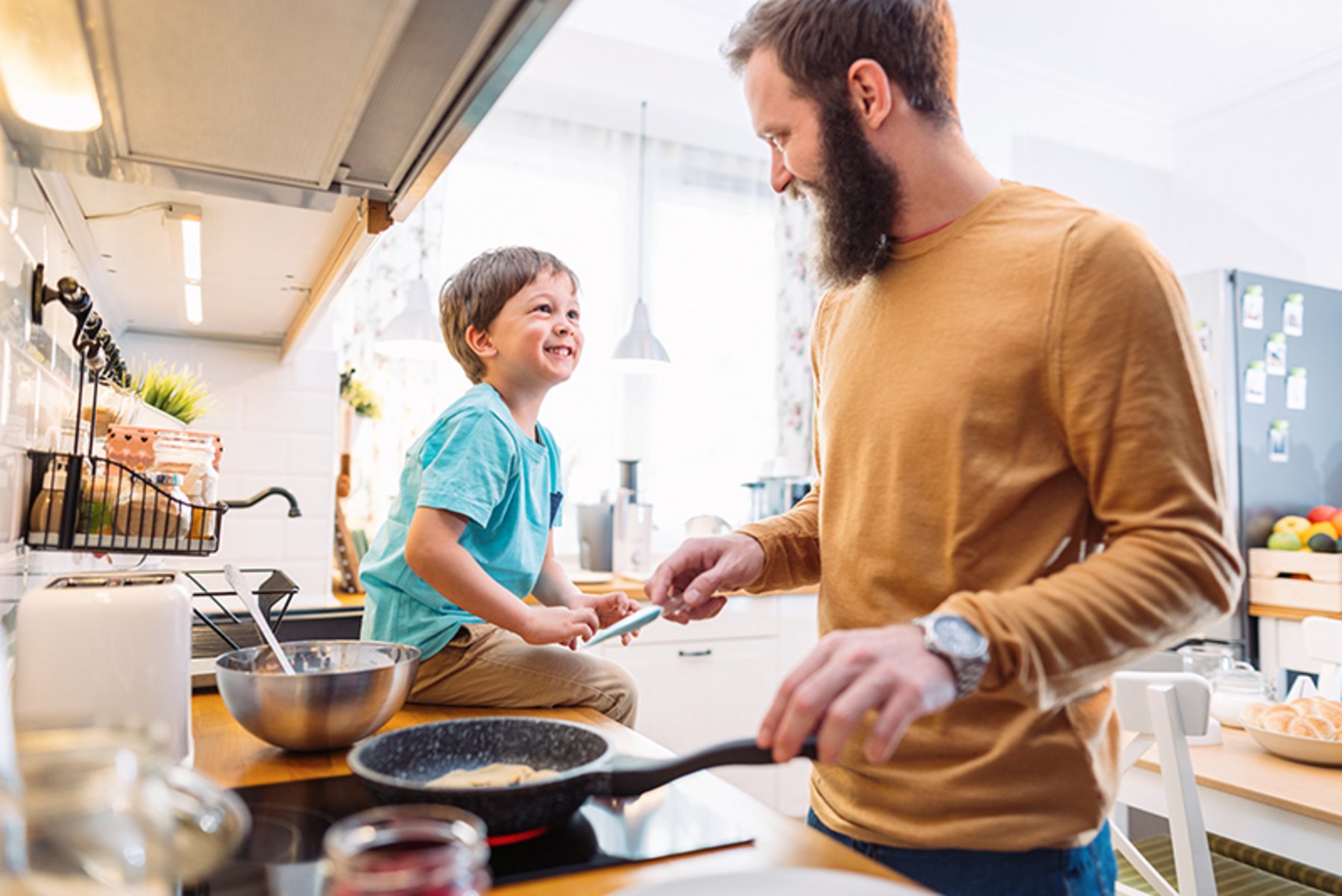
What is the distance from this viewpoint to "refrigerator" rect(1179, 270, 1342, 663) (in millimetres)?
3482

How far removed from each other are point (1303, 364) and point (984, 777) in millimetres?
3613

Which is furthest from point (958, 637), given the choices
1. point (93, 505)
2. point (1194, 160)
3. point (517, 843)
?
point (1194, 160)

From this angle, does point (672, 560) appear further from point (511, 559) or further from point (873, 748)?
point (873, 748)

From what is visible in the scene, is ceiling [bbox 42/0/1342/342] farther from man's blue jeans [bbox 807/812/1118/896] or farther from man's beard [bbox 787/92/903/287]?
man's blue jeans [bbox 807/812/1118/896]

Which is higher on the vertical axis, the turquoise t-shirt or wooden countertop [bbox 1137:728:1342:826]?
the turquoise t-shirt

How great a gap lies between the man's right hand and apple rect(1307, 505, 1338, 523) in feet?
10.6

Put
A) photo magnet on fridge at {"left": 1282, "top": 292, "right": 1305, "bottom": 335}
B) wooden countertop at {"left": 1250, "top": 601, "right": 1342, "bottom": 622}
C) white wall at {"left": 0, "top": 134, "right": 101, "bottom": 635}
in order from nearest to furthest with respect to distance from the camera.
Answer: white wall at {"left": 0, "top": 134, "right": 101, "bottom": 635}
wooden countertop at {"left": 1250, "top": 601, "right": 1342, "bottom": 622}
photo magnet on fridge at {"left": 1282, "top": 292, "right": 1305, "bottom": 335}

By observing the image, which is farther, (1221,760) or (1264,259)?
(1264,259)

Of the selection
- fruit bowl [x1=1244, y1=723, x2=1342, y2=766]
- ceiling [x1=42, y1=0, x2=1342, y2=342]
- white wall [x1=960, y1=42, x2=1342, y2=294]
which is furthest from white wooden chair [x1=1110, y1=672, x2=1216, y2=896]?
white wall [x1=960, y1=42, x2=1342, y2=294]

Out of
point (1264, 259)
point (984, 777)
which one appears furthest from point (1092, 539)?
point (1264, 259)

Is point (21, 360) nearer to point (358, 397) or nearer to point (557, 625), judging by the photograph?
point (557, 625)

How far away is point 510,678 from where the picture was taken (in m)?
1.21

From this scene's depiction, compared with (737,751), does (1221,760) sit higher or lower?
lower

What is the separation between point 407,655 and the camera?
1.07 m
